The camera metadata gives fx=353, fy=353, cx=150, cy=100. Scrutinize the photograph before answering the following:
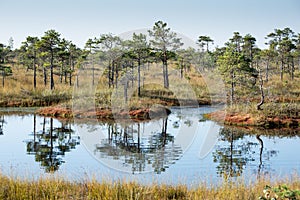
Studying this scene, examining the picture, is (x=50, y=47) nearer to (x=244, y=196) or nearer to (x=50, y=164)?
(x=50, y=164)

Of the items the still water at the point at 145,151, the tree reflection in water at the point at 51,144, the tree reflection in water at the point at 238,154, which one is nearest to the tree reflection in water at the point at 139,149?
the still water at the point at 145,151

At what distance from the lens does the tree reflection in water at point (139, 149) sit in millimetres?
10164

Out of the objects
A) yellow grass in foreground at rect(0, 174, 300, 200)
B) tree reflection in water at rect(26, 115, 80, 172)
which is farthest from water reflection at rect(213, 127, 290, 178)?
tree reflection in water at rect(26, 115, 80, 172)

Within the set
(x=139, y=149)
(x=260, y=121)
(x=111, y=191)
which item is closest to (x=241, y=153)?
(x=139, y=149)

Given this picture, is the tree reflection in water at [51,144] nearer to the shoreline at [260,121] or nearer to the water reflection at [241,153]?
the water reflection at [241,153]

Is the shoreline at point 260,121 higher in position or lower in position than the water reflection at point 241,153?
higher

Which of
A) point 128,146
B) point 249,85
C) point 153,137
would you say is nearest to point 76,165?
point 128,146

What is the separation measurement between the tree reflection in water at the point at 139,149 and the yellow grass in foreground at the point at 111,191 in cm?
287

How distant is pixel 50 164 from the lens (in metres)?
10.2

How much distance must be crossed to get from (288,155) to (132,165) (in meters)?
5.32

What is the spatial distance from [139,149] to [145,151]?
1.44ft

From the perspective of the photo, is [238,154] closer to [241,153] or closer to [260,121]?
[241,153]

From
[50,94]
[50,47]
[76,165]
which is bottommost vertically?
[76,165]

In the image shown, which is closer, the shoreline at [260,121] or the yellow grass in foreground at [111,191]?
the yellow grass in foreground at [111,191]
